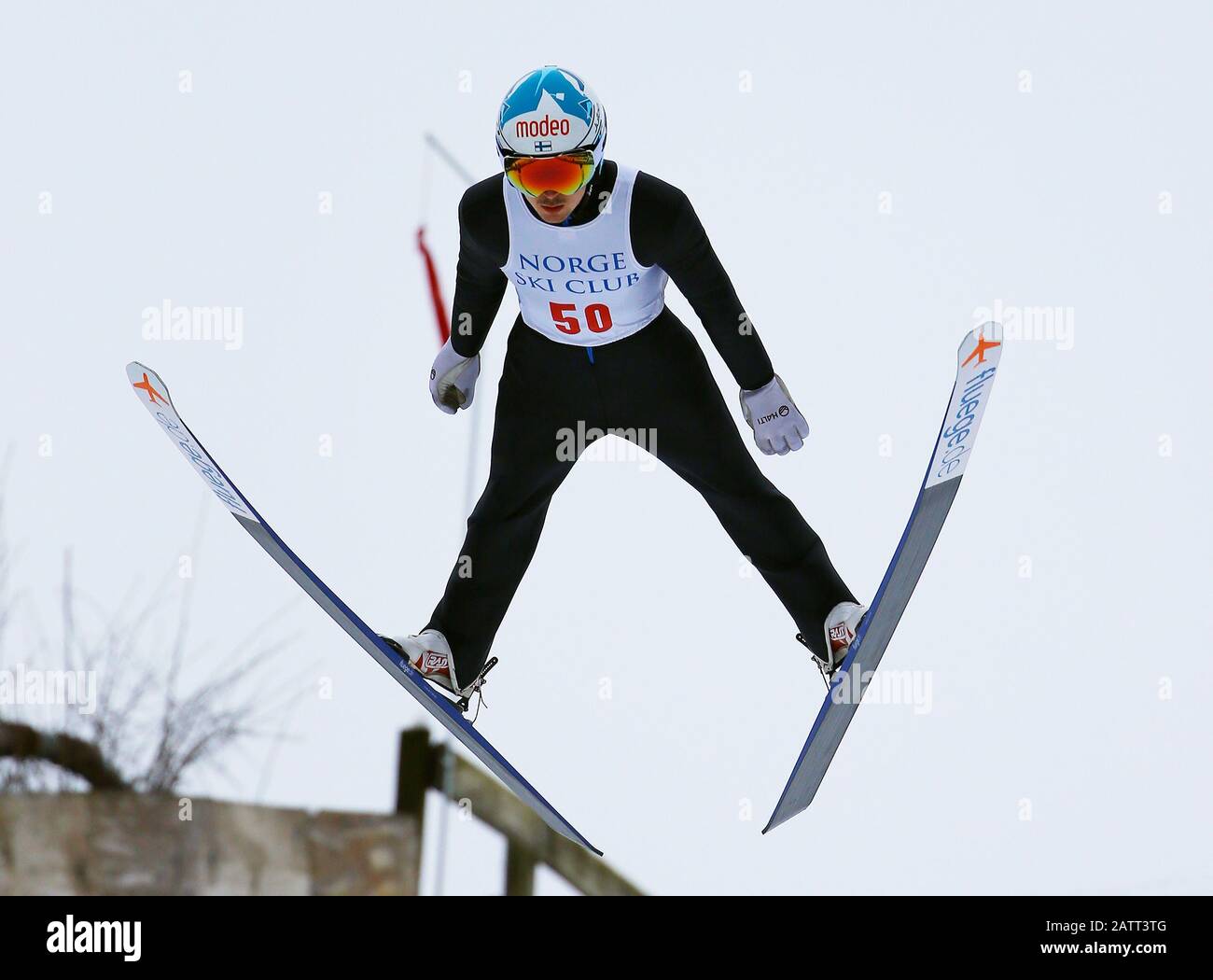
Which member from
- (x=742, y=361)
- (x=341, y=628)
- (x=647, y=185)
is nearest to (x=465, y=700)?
(x=341, y=628)

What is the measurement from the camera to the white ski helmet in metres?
3.48

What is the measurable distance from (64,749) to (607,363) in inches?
73.2

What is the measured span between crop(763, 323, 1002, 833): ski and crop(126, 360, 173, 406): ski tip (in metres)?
1.86

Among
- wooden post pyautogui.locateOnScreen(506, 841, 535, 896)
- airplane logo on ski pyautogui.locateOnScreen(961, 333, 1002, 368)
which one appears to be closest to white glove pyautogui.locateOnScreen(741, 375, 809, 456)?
airplane logo on ski pyautogui.locateOnScreen(961, 333, 1002, 368)

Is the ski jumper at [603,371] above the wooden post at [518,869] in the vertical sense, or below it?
above

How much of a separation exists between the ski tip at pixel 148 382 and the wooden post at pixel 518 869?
6.05ft

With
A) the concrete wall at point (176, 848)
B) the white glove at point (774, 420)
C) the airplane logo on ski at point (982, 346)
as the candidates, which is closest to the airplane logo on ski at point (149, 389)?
the concrete wall at point (176, 848)

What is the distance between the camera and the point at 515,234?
3.66m

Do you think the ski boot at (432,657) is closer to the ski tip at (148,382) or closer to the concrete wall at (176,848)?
the concrete wall at (176,848)

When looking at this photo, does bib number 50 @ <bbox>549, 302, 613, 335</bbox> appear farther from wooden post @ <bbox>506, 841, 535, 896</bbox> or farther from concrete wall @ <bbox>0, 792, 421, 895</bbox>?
wooden post @ <bbox>506, 841, 535, 896</bbox>

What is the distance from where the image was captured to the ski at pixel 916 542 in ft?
11.1

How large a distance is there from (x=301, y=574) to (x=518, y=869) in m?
1.47

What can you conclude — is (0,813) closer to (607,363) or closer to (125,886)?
(125,886)
